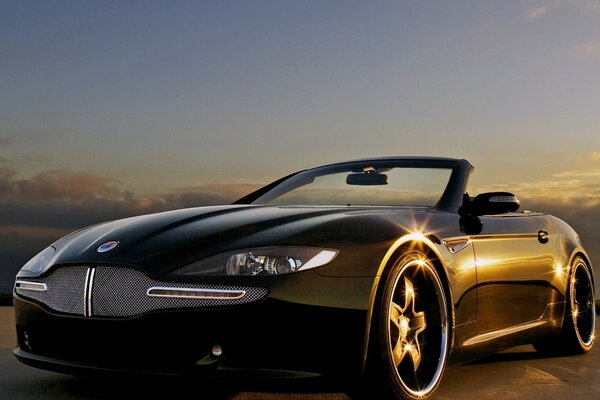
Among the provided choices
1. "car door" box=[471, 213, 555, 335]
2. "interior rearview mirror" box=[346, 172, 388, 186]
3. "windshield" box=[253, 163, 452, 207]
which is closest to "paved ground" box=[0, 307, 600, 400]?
"car door" box=[471, 213, 555, 335]

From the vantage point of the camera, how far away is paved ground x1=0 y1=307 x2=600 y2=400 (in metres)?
4.37

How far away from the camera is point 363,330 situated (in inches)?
150

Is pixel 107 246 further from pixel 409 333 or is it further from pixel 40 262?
pixel 409 333

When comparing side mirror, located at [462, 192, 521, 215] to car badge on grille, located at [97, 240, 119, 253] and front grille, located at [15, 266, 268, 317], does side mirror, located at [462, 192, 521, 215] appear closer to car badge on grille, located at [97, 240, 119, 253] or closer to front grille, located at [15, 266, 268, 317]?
front grille, located at [15, 266, 268, 317]

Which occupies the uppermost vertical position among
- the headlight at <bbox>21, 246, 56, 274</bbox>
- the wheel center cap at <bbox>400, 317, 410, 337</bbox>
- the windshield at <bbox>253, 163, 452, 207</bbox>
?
the windshield at <bbox>253, 163, 452, 207</bbox>

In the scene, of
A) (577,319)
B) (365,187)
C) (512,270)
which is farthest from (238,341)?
(577,319)

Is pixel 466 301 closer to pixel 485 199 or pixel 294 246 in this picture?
pixel 485 199

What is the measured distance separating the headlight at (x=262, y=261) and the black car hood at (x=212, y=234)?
0.04 metres

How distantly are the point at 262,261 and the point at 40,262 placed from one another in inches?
52.1

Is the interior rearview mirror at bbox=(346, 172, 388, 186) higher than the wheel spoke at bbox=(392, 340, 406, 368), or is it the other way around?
the interior rearview mirror at bbox=(346, 172, 388, 186)

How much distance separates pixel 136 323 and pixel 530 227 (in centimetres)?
313

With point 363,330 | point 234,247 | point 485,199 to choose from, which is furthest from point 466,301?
point 234,247

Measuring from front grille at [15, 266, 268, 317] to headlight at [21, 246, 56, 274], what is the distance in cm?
13

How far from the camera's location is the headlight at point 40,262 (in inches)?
173
